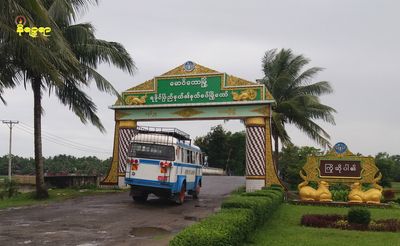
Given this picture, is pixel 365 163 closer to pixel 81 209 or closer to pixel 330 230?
pixel 330 230

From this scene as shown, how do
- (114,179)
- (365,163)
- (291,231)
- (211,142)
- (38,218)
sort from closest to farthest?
(291,231) < (38,218) < (365,163) < (114,179) < (211,142)

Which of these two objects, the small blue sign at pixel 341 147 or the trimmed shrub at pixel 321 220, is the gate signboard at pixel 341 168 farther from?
the trimmed shrub at pixel 321 220

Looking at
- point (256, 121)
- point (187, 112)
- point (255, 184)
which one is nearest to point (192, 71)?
point (187, 112)

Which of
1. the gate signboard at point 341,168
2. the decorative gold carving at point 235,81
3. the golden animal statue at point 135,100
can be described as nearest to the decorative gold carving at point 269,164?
the decorative gold carving at point 235,81

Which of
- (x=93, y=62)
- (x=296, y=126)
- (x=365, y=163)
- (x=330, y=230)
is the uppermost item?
(x=93, y=62)

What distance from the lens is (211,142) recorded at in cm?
7056

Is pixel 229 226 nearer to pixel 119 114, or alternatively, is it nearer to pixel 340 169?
pixel 340 169

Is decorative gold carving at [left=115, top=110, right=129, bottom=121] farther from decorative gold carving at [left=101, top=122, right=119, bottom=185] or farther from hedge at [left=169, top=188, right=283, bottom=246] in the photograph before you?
hedge at [left=169, top=188, right=283, bottom=246]

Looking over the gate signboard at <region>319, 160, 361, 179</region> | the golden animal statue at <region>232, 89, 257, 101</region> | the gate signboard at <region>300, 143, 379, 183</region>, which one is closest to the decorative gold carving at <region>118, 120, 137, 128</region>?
the golden animal statue at <region>232, 89, 257, 101</region>

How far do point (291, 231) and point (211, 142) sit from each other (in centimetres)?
5927

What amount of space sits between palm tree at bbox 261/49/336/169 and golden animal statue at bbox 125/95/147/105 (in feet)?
23.4

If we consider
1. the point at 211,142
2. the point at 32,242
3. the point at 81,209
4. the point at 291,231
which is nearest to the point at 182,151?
the point at 81,209

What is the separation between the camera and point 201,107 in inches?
984

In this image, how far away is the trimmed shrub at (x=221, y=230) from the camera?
658cm
